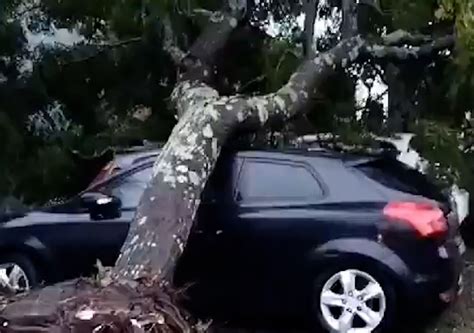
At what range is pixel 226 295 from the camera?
766cm

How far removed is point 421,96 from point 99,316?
672 cm

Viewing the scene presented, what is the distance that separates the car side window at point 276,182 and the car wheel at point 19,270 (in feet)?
6.21

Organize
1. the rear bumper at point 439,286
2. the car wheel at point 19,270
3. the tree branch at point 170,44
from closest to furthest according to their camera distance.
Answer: the rear bumper at point 439,286
the car wheel at point 19,270
the tree branch at point 170,44

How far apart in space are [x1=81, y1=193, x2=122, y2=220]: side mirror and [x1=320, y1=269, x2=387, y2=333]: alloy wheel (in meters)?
1.86

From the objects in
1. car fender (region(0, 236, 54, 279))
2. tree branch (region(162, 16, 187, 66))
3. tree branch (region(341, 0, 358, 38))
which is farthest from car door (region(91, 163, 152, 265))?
tree branch (region(341, 0, 358, 38))

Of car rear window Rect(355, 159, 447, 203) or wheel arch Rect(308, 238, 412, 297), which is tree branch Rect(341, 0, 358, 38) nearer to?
car rear window Rect(355, 159, 447, 203)

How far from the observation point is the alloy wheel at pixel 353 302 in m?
7.26

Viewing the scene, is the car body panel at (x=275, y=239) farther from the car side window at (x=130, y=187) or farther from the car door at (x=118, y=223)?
the car side window at (x=130, y=187)

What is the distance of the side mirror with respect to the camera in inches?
310

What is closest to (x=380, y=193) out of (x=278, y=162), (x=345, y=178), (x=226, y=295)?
(x=345, y=178)

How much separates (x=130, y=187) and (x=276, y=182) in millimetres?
1271

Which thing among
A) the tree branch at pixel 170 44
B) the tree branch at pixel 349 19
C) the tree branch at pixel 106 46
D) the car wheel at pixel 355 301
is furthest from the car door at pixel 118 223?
the tree branch at pixel 349 19

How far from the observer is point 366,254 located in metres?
7.29

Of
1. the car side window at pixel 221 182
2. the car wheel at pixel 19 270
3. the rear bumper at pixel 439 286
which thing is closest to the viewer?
the rear bumper at pixel 439 286
